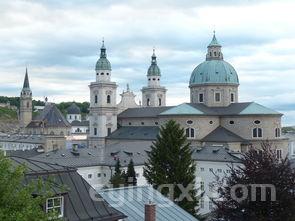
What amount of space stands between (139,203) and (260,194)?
562cm

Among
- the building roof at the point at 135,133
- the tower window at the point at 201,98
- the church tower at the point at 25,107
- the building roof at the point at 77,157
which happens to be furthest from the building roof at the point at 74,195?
the church tower at the point at 25,107

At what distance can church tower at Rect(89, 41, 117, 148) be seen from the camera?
3361 inches

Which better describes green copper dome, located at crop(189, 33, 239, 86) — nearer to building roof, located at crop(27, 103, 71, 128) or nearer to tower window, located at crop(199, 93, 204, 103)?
tower window, located at crop(199, 93, 204, 103)

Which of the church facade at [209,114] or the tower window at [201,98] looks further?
the tower window at [201,98]

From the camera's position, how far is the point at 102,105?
281 feet

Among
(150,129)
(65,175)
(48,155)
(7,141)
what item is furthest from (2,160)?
(7,141)

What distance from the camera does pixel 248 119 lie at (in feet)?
224

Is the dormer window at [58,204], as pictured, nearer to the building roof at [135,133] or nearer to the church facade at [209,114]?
the church facade at [209,114]

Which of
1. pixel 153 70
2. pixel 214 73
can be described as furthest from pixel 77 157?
pixel 153 70

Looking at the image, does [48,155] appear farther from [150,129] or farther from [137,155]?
[150,129]

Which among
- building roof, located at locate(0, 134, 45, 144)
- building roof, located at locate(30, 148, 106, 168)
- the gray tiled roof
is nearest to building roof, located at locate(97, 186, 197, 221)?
building roof, located at locate(30, 148, 106, 168)

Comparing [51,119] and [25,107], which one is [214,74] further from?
[25,107]

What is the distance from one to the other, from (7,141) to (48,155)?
53.4 meters

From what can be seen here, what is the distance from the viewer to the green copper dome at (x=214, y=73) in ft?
251
